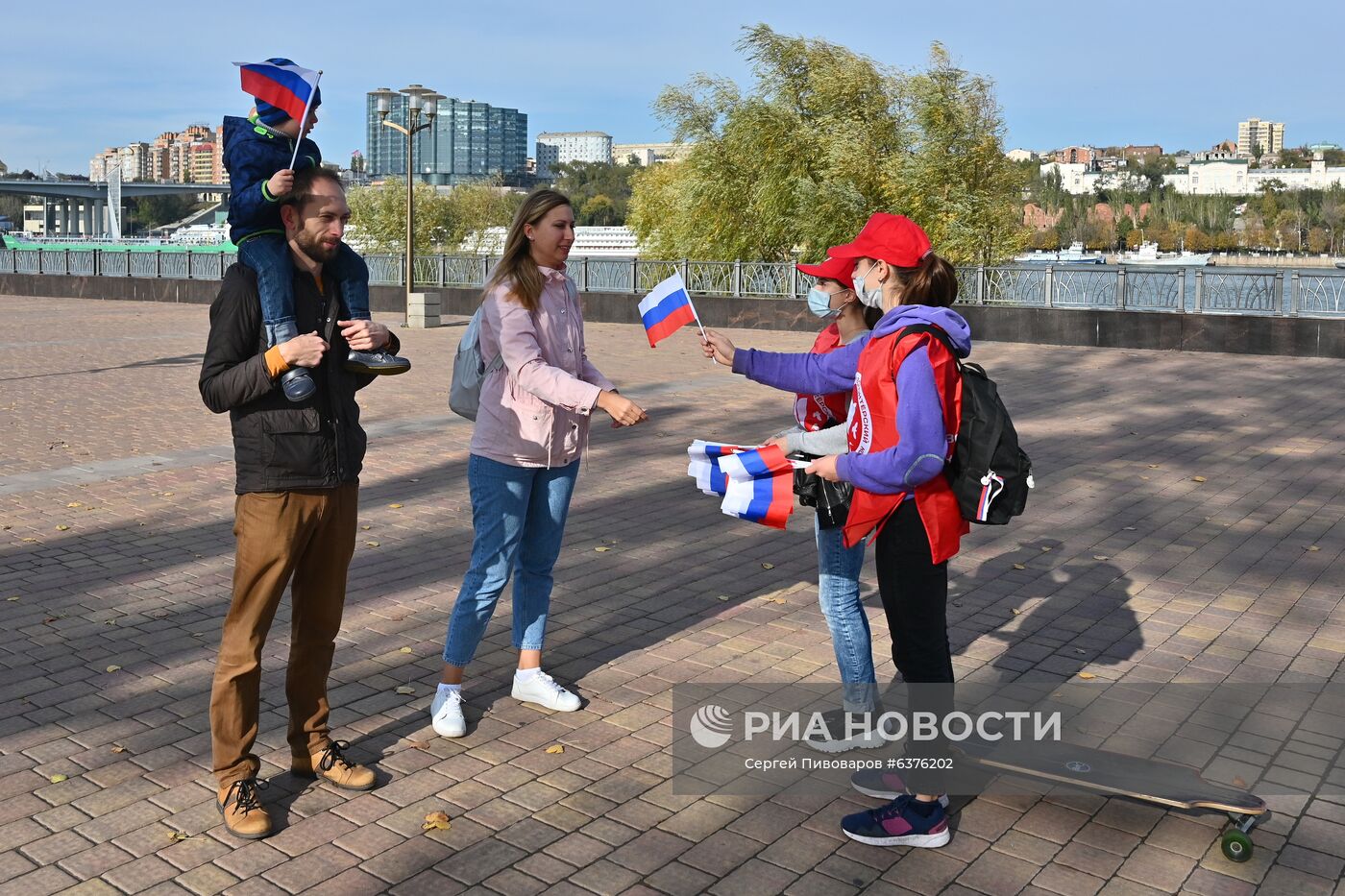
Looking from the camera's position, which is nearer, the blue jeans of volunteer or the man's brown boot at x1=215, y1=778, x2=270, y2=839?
the man's brown boot at x1=215, y1=778, x2=270, y2=839

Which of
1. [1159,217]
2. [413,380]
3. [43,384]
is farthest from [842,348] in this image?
[1159,217]

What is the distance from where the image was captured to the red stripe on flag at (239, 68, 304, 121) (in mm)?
3570

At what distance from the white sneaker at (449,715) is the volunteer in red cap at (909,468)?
1.47 m

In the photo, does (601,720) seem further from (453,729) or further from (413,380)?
(413,380)

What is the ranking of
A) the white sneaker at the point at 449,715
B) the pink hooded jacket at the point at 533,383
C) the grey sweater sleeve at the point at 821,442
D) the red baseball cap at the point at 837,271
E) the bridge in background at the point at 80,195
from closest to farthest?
1. the grey sweater sleeve at the point at 821,442
2. the red baseball cap at the point at 837,271
3. the pink hooded jacket at the point at 533,383
4. the white sneaker at the point at 449,715
5. the bridge in background at the point at 80,195

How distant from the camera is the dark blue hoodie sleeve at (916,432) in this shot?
11.2 ft

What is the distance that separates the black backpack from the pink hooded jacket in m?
1.29

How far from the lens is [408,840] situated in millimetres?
3730

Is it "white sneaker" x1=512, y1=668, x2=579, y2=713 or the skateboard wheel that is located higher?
"white sneaker" x1=512, y1=668, x2=579, y2=713

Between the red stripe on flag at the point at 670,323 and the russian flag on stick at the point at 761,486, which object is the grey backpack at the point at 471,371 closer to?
the red stripe on flag at the point at 670,323

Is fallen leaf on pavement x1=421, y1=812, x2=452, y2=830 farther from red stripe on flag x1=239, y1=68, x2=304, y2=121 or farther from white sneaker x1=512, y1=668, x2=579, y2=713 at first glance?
red stripe on flag x1=239, y1=68, x2=304, y2=121

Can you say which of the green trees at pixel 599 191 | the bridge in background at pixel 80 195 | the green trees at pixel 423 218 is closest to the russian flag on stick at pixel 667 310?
the green trees at pixel 423 218

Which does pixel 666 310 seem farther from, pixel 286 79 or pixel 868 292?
pixel 286 79

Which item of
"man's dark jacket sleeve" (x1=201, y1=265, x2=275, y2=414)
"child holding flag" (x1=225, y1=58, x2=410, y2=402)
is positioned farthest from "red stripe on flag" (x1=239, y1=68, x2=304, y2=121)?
"man's dark jacket sleeve" (x1=201, y1=265, x2=275, y2=414)
